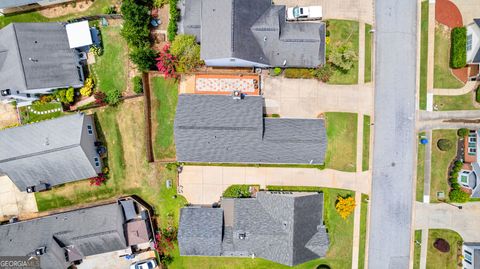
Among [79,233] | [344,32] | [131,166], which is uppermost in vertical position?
[344,32]

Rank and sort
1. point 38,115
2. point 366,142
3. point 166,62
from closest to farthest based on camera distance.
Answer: point 166,62 → point 366,142 → point 38,115

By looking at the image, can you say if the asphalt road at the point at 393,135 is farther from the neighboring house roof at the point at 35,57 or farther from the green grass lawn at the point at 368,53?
the neighboring house roof at the point at 35,57

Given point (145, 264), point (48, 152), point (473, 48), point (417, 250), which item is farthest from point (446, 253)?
point (48, 152)

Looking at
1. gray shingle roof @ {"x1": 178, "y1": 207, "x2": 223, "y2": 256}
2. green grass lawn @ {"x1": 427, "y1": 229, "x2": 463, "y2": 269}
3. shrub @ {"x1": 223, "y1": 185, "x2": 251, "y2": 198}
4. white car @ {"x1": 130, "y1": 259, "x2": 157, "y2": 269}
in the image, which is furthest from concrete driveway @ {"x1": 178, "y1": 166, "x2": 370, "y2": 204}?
green grass lawn @ {"x1": 427, "y1": 229, "x2": 463, "y2": 269}

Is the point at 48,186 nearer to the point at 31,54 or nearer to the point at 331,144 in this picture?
the point at 31,54

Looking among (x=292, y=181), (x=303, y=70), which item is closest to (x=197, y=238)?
(x=292, y=181)

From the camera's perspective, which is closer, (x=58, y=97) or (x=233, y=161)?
(x=233, y=161)

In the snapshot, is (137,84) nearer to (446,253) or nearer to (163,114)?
(163,114)
